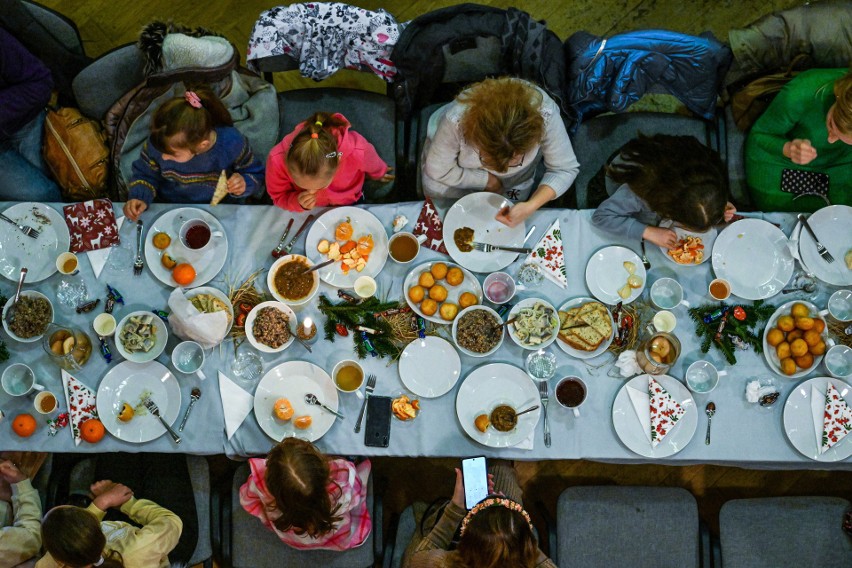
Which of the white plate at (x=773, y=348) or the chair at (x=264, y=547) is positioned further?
the chair at (x=264, y=547)

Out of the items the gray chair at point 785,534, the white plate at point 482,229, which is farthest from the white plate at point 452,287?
the gray chair at point 785,534

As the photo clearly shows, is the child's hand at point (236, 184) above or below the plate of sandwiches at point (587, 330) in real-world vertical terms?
above

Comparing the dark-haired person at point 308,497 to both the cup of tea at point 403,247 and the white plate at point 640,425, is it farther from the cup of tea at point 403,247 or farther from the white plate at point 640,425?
the white plate at point 640,425

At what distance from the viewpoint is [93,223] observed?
2658 mm

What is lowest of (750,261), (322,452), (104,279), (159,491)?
(159,491)

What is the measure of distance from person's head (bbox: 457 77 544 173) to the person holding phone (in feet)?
4.21

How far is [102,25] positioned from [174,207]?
6.74ft

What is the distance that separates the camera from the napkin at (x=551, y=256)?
262 centimetres

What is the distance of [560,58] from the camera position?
9.13 ft

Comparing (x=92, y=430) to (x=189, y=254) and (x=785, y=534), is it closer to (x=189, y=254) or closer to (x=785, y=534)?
(x=189, y=254)

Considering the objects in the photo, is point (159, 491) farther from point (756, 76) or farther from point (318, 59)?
point (756, 76)

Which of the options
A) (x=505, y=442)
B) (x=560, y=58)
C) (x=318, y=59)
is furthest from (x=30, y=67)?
(x=505, y=442)

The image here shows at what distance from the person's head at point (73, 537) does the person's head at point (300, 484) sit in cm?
68

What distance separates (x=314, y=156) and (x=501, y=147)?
695 millimetres
